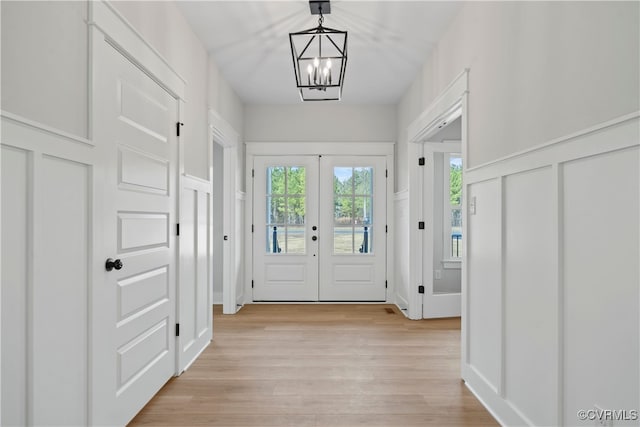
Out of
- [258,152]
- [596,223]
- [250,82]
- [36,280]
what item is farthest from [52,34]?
[258,152]

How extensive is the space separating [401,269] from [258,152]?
7.76 ft

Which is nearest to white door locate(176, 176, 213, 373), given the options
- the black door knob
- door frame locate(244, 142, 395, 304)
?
the black door knob

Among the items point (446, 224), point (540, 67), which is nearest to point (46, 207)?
point (540, 67)

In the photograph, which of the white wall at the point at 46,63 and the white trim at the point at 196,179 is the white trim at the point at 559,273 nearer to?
the white wall at the point at 46,63

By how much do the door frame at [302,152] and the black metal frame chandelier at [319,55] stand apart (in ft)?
2.20

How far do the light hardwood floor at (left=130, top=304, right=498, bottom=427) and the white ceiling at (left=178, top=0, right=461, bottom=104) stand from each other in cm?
256

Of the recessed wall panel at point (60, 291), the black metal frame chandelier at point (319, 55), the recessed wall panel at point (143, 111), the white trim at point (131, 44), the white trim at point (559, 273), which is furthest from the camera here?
the black metal frame chandelier at point (319, 55)

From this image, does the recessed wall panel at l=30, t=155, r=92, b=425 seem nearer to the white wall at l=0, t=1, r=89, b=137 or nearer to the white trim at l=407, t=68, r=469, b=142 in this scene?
the white wall at l=0, t=1, r=89, b=137

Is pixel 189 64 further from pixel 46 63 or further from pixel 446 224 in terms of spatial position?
pixel 446 224

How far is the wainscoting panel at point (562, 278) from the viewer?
4.23 feet

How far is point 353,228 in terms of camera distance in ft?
17.0

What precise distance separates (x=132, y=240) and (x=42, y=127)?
0.84 meters

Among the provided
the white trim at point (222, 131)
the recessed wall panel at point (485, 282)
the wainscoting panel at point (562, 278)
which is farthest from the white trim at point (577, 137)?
the white trim at point (222, 131)

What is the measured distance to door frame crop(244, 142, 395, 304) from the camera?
5.13 meters
